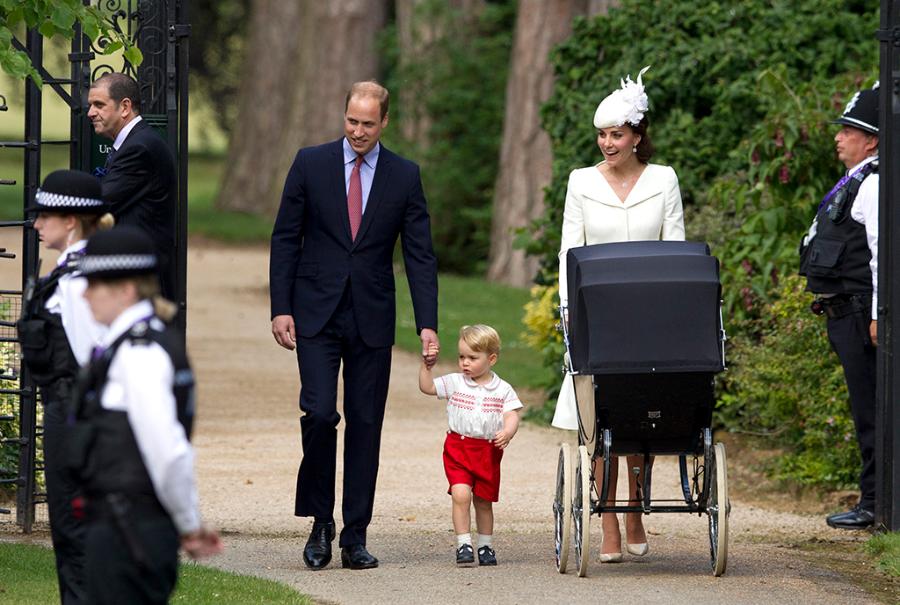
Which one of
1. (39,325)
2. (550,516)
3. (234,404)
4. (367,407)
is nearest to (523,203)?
(234,404)

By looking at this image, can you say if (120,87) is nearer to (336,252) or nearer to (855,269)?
(336,252)

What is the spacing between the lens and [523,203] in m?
21.3

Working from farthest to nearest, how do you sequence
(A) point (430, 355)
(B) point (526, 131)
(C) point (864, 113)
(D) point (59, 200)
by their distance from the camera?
1. (B) point (526, 131)
2. (C) point (864, 113)
3. (A) point (430, 355)
4. (D) point (59, 200)

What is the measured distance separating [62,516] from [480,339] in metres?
2.13

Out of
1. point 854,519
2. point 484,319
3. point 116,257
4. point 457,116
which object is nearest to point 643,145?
point 854,519

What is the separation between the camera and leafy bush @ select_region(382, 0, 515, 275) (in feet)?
78.6

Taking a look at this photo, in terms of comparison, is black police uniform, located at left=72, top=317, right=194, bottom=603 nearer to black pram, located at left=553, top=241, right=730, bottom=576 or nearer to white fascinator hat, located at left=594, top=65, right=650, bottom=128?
black pram, located at left=553, top=241, right=730, bottom=576

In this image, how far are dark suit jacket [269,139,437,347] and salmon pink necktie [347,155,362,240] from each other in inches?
1.4

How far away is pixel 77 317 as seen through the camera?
5254 mm

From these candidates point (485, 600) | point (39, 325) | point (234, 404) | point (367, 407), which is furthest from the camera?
point (234, 404)

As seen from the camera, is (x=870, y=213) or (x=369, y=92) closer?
(x=369, y=92)

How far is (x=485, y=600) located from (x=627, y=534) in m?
1.19

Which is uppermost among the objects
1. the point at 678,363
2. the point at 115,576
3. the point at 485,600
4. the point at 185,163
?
the point at 185,163

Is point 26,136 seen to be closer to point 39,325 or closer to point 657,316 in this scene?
point 39,325
